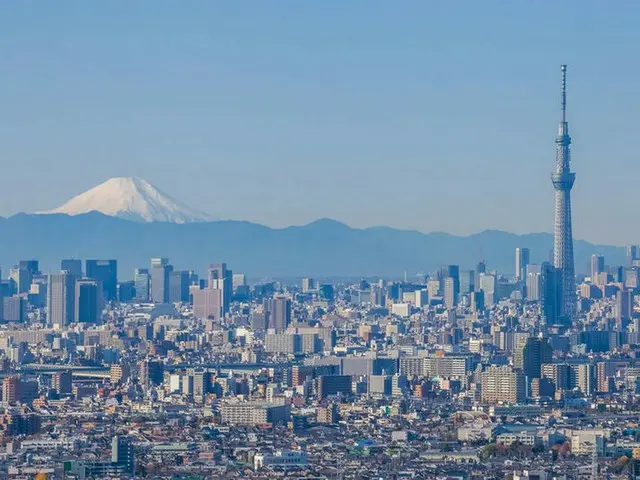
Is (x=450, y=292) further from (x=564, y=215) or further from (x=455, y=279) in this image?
(x=564, y=215)

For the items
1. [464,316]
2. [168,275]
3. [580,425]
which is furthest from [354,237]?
[580,425]

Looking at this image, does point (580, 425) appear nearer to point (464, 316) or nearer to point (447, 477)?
point (447, 477)

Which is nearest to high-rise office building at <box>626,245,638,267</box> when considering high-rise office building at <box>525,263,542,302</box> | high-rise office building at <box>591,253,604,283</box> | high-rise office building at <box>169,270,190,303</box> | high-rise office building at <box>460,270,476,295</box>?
high-rise office building at <box>591,253,604,283</box>

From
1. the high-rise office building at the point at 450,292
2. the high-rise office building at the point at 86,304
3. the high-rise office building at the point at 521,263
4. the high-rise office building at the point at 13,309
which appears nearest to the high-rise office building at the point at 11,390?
the high-rise office building at the point at 86,304

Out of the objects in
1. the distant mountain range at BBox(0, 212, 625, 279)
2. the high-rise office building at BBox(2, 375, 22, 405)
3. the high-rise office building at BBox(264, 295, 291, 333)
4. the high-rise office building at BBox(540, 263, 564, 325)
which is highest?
the distant mountain range at BBox(0, 212, 625, 279)

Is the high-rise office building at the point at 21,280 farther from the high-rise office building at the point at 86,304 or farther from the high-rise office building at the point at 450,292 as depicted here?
the high-rise office building at the point at 450,292

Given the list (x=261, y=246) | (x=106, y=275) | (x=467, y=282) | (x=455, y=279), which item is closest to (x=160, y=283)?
(x=106, y=275)

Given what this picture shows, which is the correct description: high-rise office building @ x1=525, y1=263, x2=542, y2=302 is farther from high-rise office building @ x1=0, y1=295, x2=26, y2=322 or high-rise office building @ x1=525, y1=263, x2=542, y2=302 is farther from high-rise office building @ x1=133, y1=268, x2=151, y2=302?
→ high-rise office building @ x1=0, y1=295, x2=26, y2=322
